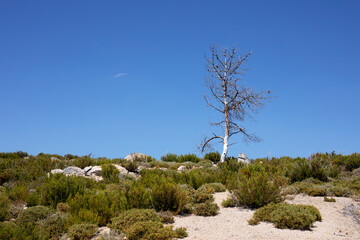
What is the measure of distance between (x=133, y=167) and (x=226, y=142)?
8.09m

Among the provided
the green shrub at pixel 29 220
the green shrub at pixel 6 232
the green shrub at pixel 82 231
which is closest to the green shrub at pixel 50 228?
the green shrub at pixel 29 220

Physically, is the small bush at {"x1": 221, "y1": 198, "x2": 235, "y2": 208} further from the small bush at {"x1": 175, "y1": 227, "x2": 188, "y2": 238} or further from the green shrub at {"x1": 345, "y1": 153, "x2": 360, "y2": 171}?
the green shrub at {"x1": 345, "y1": 153, "x2": 360, "y2": 171}

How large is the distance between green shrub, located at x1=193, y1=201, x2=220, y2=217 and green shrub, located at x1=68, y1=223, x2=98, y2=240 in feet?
9.79

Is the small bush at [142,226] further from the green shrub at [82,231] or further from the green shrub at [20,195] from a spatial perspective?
the green shrub at [20,195]

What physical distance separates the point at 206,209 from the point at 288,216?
7.61 ft

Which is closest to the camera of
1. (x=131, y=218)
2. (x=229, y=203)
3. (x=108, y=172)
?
(x=131, y=218)

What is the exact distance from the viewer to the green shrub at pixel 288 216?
766 centimetres

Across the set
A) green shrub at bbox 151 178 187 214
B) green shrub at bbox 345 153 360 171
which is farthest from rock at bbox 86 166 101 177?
green shrub at bbox 345 153 360 171

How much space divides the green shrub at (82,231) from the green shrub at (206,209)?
2.98 m

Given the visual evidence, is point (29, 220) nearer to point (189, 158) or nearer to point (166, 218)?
point (166, 218)

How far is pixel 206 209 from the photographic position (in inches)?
352

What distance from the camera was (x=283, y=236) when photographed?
702 centimetres

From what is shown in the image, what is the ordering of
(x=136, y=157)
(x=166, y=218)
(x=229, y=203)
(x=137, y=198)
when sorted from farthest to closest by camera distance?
1. (x=136, y=157)
2. (x=229, y=203)
3. (x=137, y=198)
4. (x=166, y=218)

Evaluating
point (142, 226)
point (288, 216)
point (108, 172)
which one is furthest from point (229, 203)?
point (108, 172)
